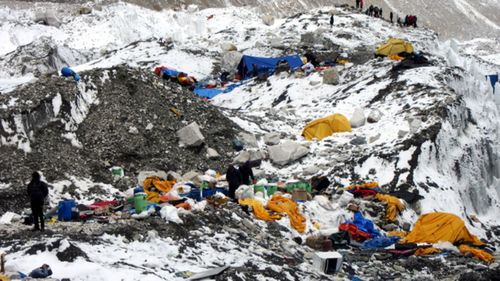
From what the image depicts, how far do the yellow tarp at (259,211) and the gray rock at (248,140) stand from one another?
481 centimetres

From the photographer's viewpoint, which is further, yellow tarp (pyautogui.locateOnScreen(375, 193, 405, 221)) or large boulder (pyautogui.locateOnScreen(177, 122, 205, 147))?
large boulder (pyautogui.locateOnScreen(177, 122, 205, 147))

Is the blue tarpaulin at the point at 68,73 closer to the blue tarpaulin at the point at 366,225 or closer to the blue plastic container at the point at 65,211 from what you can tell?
the blue plastic container at the point at 65,211

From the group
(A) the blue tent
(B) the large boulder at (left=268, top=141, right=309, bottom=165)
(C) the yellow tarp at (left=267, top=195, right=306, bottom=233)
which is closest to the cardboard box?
(C) the yellow tarp at (left=267, top=195, right=306, bottom=233)

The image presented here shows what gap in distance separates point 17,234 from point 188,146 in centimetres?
706

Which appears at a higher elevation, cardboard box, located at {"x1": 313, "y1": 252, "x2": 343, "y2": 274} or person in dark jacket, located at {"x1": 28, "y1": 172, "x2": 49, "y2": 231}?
person in dark jacket, located at {"x1": 28, "y1": 172, "x2": 49, "y2": 231}

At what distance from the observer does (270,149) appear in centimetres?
1631

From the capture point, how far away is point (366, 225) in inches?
485

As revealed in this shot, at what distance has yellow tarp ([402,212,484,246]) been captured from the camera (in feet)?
39.8

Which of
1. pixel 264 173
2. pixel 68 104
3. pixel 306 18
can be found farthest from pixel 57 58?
pixel 264 173

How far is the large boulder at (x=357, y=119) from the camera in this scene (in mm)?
17953

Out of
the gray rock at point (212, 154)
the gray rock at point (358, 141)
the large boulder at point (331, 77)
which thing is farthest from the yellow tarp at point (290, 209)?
the large boulder at point (331, 77)

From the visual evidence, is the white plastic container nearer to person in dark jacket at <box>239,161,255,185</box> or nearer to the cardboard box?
the cardboard box

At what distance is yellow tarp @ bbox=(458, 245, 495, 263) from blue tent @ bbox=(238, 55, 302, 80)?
1400 centimetres

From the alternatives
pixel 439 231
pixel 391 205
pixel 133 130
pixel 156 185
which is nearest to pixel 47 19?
pixel 133 130
